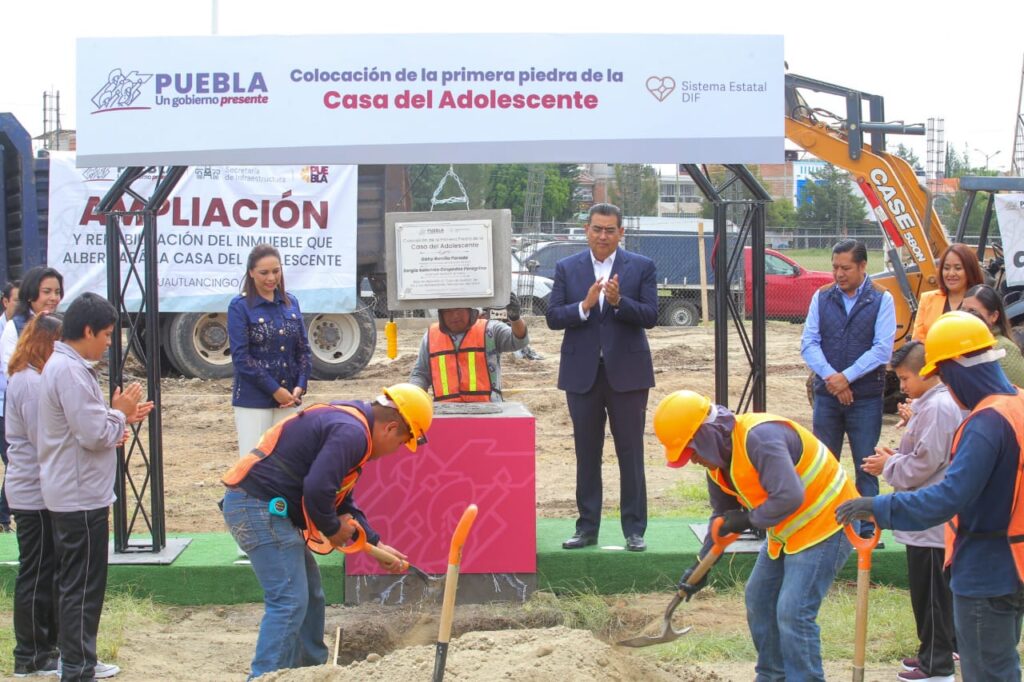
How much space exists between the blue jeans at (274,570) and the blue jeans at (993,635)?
270 centimetres

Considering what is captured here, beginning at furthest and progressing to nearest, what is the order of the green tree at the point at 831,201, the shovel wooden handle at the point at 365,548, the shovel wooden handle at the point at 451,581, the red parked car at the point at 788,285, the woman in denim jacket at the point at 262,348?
the green tree at the point at 831,201, the red parked car at the point at 788,285, the woman in denim jacket at the point at 262,348, the shovel wooden handle at the point at 365,548, the shovel wooden handle at the point at 451,581

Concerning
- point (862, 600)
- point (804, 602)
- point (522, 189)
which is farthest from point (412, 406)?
point (522, 189)

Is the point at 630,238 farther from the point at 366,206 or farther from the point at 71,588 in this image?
the point at 71,588

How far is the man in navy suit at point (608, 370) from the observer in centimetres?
688

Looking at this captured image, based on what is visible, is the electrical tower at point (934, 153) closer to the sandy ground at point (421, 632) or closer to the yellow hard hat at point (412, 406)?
the sandy ground at point (421, 632)

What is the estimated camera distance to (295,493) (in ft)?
16.3

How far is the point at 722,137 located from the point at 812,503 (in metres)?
2.57

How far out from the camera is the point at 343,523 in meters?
4.95

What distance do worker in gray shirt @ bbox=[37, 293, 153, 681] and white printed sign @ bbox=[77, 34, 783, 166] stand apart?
162 cm

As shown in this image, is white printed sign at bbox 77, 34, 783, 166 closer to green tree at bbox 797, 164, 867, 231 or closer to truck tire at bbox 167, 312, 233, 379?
truck tire at bbox 167, 312, 233, 379

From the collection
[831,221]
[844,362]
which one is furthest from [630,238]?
[844,362]

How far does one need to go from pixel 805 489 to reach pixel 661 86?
8.96 feet

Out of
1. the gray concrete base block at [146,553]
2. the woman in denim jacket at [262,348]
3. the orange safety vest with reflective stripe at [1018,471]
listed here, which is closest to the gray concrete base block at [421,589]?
the woman in denim jacket at [262,348]

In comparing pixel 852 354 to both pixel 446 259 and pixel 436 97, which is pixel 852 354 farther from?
pixel 436 97
